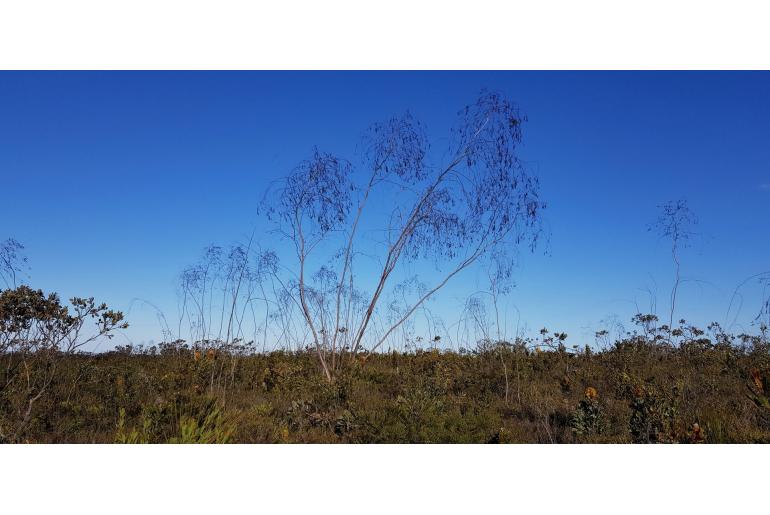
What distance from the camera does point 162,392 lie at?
5512 mm

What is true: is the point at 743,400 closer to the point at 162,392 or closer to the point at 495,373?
the point at 495,373
